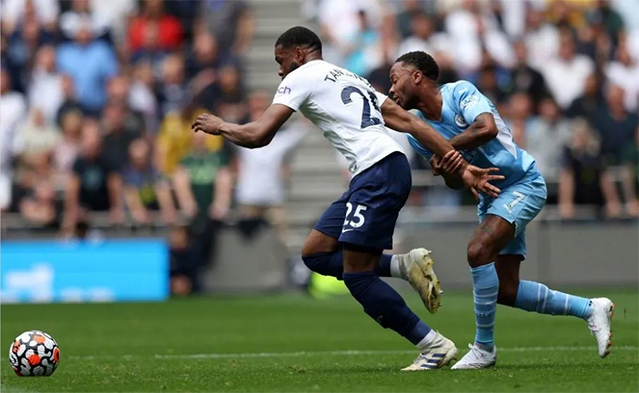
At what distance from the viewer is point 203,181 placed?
20922mm

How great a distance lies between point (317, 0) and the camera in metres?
23.9

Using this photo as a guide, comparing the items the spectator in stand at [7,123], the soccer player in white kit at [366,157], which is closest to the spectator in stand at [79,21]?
the spectator in stand at [7,123]

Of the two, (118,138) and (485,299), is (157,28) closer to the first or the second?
(118,138)

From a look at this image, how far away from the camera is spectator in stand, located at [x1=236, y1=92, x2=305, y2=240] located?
68.1ft

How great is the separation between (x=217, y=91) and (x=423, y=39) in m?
3.53

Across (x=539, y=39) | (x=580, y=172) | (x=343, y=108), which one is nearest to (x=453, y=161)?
(x=343, y=108)

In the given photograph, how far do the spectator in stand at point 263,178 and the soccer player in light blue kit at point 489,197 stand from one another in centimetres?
1100

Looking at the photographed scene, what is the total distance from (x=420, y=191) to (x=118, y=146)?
4.88m

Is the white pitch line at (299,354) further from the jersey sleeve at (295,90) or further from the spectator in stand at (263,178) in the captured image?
the spectator in stand at (263,178)

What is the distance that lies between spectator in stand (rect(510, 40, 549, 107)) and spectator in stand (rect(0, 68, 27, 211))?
8135 mm

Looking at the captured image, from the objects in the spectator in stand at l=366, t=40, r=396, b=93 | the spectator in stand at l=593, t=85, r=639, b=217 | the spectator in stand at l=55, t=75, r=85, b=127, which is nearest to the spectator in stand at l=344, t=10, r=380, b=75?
the spectator in stand at l=366, t=40, r=396, b=93

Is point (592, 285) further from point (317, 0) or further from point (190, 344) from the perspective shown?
point (190, 344)

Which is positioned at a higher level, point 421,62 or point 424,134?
point 421,62

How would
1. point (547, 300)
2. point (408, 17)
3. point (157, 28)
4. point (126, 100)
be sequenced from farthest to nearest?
point (157, 28) < point (408, 17) < point (126, 100) < point (547, 300)
